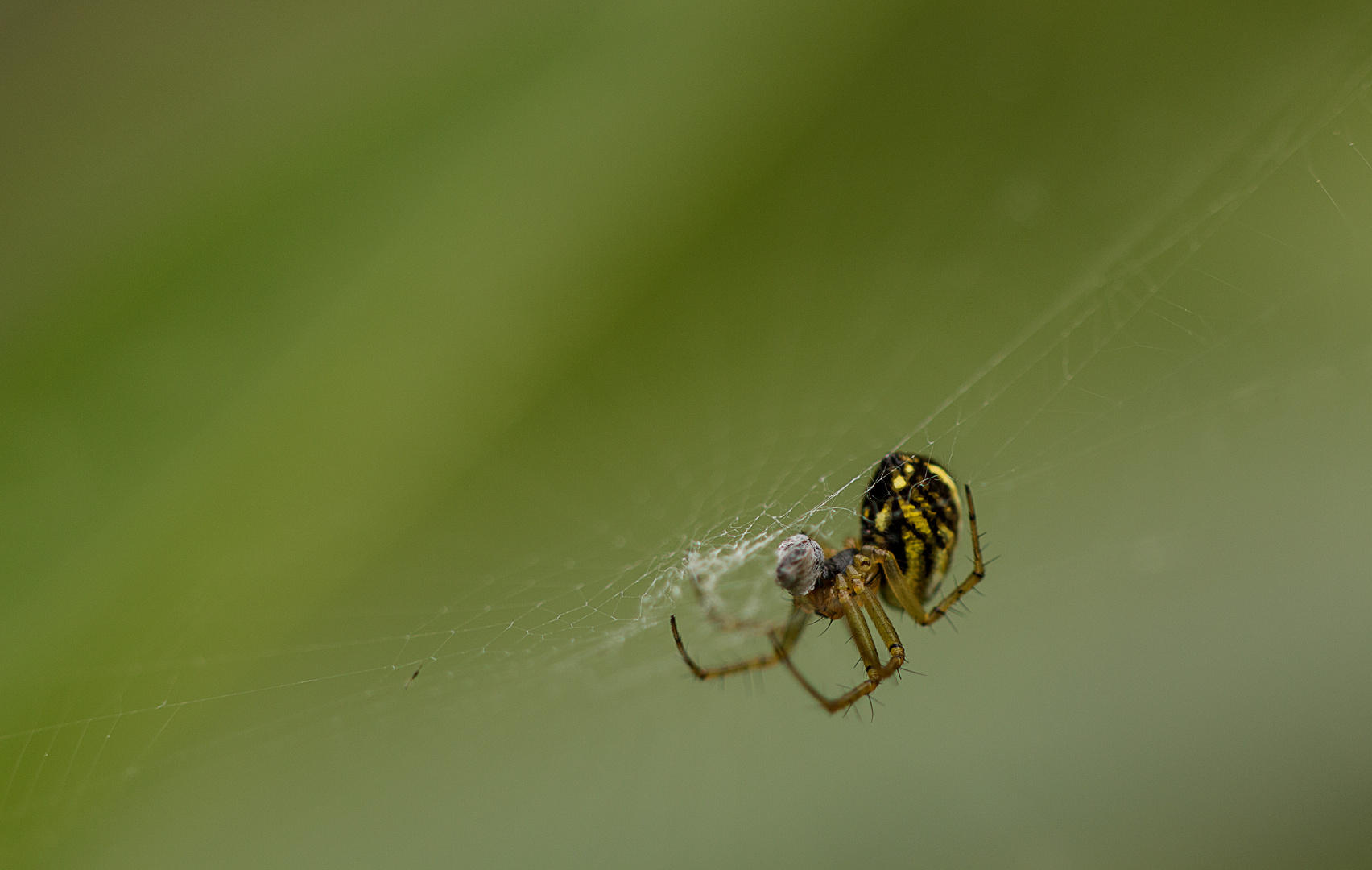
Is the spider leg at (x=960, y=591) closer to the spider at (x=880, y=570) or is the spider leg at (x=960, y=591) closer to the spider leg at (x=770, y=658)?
the spider at (x=880, y=570)

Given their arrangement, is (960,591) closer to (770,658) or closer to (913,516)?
(913,516)

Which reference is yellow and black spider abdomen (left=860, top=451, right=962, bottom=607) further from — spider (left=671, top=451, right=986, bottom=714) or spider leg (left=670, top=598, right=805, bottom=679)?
spider leg (left=670, top=598, right=805, bottom=679)

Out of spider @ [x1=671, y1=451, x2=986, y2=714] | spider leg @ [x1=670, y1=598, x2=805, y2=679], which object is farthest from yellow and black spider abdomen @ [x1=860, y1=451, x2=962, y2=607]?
spider leg @ [x1=670, y1=598, x2=805, y2=679]

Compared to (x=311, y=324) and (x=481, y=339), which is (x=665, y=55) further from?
(x=311, y=324)

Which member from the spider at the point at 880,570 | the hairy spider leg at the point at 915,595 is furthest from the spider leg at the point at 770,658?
the hairy spider leg at the point at 915,595

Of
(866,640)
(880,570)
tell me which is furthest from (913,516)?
(866,640)

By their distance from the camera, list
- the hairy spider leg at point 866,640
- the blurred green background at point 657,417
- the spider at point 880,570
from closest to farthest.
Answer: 1. the blurred green background at point 657,417
2. the spider at point 880,570
3. the hairy spider leg at point 866,640

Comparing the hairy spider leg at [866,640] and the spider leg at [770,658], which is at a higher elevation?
the spider leg at [770,658]
